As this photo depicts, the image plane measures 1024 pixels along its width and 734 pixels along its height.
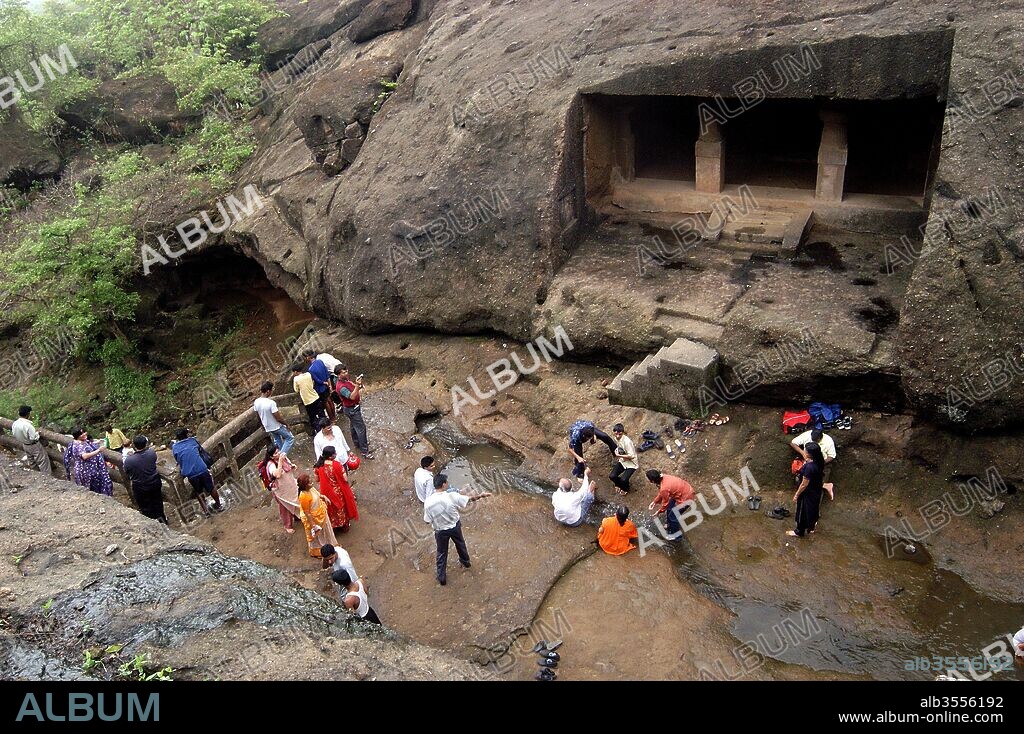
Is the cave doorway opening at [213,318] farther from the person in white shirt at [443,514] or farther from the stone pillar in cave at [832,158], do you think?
the stone pillar in cave at [832,158]

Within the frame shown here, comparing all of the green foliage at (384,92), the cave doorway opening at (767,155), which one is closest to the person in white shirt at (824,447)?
the cave doorway opening at (767,155)

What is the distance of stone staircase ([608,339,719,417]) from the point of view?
1004 centimetres

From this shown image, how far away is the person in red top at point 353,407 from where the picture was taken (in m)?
10.5

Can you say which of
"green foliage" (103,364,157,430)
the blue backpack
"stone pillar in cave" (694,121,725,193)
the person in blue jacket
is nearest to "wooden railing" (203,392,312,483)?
the person in blue jacket

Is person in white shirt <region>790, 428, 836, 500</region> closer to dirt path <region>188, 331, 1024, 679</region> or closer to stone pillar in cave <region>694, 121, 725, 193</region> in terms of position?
dirt path <region>188, 331, 1024, 679</region>

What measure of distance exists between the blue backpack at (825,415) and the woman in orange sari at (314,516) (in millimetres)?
5813

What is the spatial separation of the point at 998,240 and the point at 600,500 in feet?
17.2

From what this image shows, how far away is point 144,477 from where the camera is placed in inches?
375

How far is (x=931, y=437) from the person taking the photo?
30.2ft

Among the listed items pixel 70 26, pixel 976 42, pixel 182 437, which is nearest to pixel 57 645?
pixel 182 437

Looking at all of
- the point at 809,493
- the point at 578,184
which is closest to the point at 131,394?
the point at 578,184

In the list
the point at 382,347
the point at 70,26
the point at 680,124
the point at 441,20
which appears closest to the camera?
the point at 382,347

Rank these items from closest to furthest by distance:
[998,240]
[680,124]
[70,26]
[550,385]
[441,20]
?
[998,240]
[550,385]
[680,124]
[441,20]
[70,26]

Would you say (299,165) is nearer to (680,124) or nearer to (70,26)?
(680,124)
